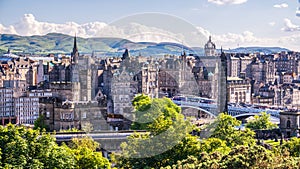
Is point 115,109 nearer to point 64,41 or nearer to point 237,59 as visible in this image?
point 237,59

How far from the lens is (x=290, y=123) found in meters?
43.1

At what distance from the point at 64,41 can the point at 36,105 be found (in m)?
118

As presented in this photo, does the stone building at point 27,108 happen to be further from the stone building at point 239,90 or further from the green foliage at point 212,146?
the green foliage at point 212,146

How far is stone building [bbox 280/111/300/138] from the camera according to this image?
42219 millimetres

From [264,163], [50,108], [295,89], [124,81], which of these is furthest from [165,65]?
[264,163]

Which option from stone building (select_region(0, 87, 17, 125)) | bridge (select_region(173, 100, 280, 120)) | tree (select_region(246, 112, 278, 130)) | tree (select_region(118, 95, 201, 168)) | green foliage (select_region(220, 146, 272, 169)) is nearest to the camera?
green foliage (select_region(220, 146, 272, 169))

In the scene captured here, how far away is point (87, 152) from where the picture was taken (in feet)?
73.4

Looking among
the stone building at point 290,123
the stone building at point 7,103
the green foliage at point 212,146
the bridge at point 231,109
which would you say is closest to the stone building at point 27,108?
the stone building at point 7,103

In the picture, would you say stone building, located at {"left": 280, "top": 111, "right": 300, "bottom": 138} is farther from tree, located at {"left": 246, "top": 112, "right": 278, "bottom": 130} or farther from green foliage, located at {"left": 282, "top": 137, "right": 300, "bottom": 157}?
green foliage, located at {"left": 282, "top": 137, "right": 300, "bottom": 157}

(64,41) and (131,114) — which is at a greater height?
(64,41)

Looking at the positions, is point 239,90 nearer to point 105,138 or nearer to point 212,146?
point 105,138

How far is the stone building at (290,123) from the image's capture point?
4222 cm

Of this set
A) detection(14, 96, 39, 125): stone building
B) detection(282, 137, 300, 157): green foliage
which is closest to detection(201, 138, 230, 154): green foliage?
detection(282, 137, 300, 157): green foliage

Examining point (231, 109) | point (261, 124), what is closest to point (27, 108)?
point (231, 109)
